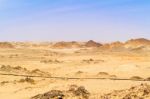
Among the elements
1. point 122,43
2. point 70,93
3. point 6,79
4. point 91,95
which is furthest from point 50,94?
point 122,43

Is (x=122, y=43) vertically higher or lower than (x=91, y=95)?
higher

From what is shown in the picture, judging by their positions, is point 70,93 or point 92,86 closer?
point 70,93

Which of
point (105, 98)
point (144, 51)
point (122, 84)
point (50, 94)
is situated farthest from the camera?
point (144, 51)

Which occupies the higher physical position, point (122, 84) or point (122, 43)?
point (122, 43)

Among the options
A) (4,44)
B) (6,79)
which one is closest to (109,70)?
(6,79)

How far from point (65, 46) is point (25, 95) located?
2736 inches

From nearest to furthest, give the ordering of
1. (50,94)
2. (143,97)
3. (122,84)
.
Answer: (143,97) < (50,94) < (122,84)

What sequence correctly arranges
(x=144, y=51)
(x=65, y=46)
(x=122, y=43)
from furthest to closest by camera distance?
(x=65, y=46) → (x=122, y=43) → (x=144, y=51)

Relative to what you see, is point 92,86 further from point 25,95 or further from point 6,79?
point 6,79

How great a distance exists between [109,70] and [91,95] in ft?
60.2

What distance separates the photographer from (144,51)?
56750 millimetres

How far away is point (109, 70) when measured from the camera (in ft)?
103

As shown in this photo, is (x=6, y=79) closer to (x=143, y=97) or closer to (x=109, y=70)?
(x=143, y=97)

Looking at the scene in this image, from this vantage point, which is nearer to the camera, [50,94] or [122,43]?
[50,94]
